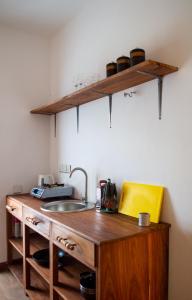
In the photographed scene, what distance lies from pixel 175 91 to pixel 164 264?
3.49 feet

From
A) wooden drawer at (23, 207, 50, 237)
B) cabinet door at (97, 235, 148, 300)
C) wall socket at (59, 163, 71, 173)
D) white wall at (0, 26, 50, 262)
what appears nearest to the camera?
cabinet door at (97, 235, 148, 300)

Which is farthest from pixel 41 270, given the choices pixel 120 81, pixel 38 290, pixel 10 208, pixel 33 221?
pixel 120 81

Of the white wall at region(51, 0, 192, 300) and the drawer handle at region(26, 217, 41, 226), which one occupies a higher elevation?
the white wall at region(51, 0, 192, 300)

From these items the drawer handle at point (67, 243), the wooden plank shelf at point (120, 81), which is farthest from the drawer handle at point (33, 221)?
the wooden plank shelf at point (120, 81)

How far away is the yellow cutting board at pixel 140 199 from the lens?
1.63 m

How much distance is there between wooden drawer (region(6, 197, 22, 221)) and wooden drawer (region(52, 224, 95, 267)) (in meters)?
0.79

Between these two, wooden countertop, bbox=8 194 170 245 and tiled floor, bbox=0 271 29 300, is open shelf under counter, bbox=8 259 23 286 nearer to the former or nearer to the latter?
tiled floor, bbox=0 271 29 300

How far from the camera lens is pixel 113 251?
1336 millimetres

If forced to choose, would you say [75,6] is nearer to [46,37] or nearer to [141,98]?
[46,37]

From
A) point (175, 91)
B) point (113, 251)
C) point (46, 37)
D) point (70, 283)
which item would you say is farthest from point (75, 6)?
point (70, 283)

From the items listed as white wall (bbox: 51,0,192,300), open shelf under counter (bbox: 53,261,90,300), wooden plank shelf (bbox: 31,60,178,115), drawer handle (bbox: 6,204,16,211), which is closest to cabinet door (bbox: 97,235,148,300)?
white wall (bbox: 51,0,192,300)

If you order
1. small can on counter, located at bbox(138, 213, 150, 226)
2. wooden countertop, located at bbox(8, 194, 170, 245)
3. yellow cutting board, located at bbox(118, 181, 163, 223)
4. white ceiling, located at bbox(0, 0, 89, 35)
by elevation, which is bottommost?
wooden countertop, located at bbox(8, 194, 170, 245)

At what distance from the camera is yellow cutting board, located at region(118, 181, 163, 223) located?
1.63 meters

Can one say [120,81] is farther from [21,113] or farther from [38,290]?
[38,290]
